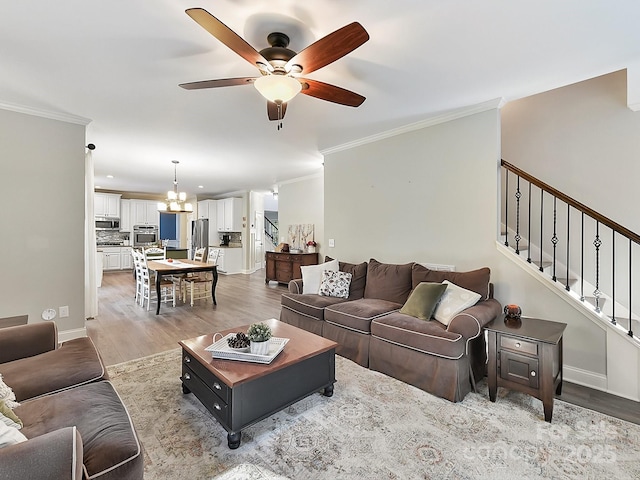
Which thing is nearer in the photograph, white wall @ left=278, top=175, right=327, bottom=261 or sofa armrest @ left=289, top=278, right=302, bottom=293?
sofa armrest @ left=289, top=278, right=302, bottom=293

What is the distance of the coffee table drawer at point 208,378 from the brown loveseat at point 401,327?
148cm

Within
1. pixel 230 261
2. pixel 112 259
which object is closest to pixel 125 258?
pixel 112 259

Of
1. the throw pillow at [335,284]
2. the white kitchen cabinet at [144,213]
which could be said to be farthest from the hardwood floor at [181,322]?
the white kitchen cabinet at [144,213]

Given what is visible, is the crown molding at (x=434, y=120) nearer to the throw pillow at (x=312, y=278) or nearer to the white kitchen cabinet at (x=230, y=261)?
the throw pillow at (x=312, y=278)

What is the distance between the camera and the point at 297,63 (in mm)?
1964

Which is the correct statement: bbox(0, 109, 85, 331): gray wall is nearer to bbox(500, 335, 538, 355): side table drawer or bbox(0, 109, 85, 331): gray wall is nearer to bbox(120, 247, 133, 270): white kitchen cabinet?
bbox(500, 335, 538, 355): side table drawer

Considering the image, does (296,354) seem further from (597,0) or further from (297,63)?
(597,0)

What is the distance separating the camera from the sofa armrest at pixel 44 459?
87 cm

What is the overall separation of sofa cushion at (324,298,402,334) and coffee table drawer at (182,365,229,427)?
1502 mm

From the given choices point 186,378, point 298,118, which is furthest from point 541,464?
point 298,118

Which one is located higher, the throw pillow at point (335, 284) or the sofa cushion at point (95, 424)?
the throw pillow at point (335, 284)

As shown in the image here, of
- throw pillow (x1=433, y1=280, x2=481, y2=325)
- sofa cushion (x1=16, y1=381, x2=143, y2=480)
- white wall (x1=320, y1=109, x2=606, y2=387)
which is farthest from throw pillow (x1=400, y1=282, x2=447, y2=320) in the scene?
sofa cushion (x1=16, y1=381, x2=143, y2=480)

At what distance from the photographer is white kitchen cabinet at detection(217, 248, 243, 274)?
922cm

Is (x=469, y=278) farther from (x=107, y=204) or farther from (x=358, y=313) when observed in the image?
(x=107, y=204)
